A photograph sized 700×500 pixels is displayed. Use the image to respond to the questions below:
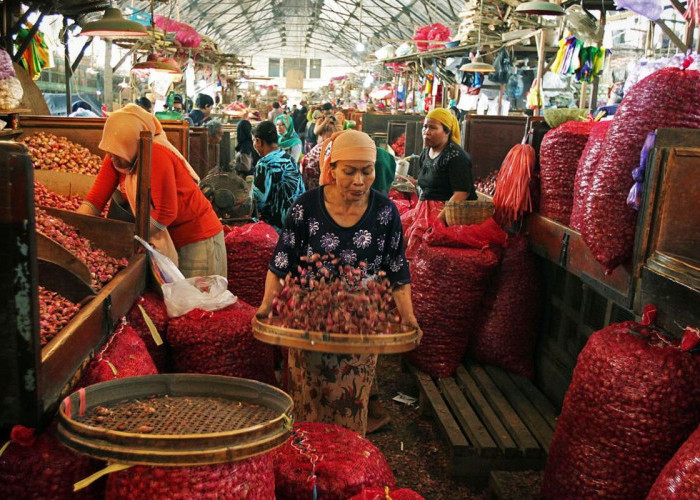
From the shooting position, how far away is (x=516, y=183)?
12.8 feet

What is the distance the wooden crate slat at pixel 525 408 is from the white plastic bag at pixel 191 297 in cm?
163

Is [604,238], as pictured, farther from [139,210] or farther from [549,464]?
[139,210]

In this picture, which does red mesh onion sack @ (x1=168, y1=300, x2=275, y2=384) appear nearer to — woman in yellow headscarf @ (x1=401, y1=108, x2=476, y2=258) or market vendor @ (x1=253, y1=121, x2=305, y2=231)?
woman in yellow headscarf @ (x1=401, y1=108, x2=476, y2=258)

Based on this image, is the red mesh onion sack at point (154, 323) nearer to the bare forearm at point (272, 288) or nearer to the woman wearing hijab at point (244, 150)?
the bare forearm at point (272, 288)

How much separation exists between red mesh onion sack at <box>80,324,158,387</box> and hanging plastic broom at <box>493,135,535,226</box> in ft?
7.85

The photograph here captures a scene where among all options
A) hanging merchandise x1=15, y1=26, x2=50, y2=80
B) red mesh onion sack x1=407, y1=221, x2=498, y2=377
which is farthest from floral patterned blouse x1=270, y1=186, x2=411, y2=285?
hanging merchandise x1=15, y1=26, x2=50, y2=80

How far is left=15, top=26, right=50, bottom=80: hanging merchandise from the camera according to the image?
243 inches

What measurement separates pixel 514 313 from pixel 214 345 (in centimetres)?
203

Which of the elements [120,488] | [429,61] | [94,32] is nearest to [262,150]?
[94,32]

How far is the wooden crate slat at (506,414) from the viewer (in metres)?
3.14

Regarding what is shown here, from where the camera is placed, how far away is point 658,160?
2.32 metres

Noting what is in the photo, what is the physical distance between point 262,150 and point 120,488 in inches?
165

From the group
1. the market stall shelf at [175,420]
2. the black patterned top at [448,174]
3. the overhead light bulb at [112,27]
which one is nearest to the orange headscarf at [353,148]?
the market stall shelf at [175,420]

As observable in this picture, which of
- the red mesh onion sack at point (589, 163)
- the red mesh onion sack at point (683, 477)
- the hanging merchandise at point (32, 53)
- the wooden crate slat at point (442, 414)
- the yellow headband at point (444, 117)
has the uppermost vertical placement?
the hanging merchandise at point (32, 53)
